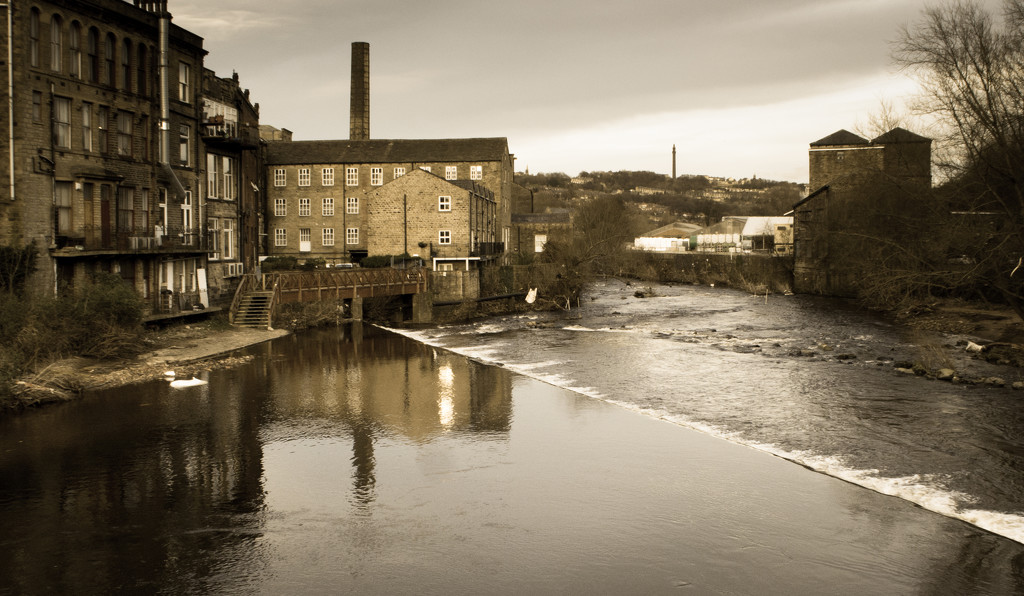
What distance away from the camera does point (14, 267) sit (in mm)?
22125

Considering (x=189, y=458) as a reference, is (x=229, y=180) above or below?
above

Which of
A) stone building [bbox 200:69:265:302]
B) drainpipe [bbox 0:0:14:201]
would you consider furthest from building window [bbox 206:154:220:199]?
drainpipe [bbox 0:0:14:201]

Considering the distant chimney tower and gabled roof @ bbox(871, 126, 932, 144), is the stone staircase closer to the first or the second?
gabled roof @ bbox(871, 126, 932, 144)

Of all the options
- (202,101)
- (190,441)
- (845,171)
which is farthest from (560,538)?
(845,171)

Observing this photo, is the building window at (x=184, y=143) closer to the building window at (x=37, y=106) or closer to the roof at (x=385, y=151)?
the building window at (x=37, y=106)

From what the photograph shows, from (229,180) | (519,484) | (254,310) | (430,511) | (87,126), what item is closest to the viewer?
(430,511)

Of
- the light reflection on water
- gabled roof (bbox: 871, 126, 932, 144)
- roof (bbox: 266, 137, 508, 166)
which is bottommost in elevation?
the light reflection on water

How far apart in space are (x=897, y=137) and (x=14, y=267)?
1379 inches

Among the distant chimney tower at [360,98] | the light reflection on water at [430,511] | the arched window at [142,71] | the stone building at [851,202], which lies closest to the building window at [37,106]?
the arched window at [142,71]

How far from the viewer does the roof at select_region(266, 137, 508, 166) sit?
54.4 meters

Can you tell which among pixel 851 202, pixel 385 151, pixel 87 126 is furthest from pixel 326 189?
pixel 851 202

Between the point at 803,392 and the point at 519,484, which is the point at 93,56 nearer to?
the point at 519,484

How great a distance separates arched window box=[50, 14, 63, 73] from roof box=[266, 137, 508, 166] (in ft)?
97.8

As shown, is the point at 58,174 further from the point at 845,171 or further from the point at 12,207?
the point at 845,171
